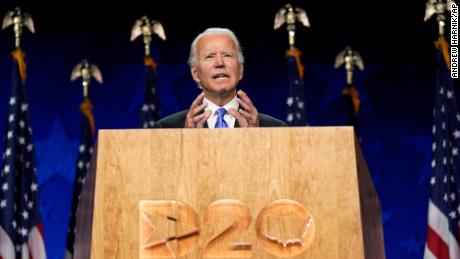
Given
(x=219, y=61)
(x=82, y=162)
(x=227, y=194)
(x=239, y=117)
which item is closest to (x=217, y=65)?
(x=219, y=61)

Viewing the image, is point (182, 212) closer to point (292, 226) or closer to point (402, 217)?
point (292, 226)

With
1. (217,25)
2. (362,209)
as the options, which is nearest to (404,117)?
(217,25)

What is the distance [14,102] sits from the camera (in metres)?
6.02

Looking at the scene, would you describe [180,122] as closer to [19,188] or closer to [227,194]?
Result: [227,194]

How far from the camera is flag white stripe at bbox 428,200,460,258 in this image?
580 centimetres

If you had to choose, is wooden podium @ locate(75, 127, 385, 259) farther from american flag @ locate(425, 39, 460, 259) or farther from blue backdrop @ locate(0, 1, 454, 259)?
blue backdrop @ locate(0, 1, 454, 259)

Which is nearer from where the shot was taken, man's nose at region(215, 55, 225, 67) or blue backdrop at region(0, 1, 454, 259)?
man's nose at region(215, 55, 225, 67)

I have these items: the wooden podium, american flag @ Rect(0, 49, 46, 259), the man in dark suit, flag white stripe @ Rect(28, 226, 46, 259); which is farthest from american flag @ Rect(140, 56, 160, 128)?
the wooden podium

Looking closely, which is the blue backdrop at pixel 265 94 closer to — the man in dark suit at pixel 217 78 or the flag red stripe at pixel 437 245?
the flag red stripe at pixel 437 245

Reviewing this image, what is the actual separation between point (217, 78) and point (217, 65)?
5 cm

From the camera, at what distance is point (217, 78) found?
296 centimetres

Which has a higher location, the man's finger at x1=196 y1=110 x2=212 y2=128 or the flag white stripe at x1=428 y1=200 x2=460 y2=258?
the man's finger at x1=196 y1=110 x2=212 y2=128

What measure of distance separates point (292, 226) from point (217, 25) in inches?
188

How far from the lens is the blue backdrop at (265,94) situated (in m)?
6.87
